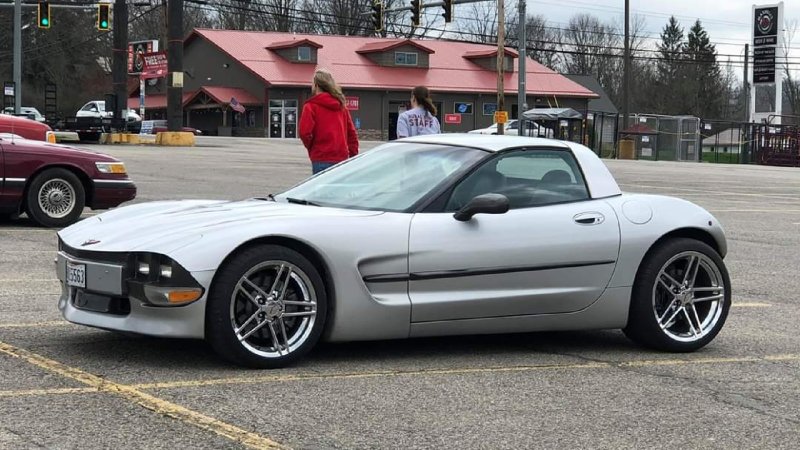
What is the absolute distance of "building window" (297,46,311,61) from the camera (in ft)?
203

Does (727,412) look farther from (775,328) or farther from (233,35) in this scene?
(233,35)

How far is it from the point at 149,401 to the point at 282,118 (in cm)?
5806

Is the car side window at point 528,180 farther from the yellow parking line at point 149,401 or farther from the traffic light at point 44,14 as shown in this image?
the traffic light at point 44,14

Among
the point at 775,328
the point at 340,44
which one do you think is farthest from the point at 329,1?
the point at 775,328

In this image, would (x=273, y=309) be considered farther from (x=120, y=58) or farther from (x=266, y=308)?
(x=120, y=58)

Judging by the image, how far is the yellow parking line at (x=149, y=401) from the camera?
13.6 ft

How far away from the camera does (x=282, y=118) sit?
61.9m

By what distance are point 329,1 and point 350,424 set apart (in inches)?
3165

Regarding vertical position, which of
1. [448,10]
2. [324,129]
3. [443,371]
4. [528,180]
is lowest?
[443,371]

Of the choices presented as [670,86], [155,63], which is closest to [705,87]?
[670,86]

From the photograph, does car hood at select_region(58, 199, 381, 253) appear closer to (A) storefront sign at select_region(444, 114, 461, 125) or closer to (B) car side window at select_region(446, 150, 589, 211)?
(B) car side window at select_region(446, 150, 589, 211)

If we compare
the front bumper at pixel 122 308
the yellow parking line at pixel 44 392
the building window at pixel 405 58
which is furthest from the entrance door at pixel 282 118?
the yellow parking line at pixel 44 392

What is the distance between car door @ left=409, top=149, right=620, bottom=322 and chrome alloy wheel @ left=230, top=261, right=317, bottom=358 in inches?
24.0

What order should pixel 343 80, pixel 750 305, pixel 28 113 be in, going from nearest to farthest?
pixel 750 305 < pixel 28 113 < pixel 343 80
